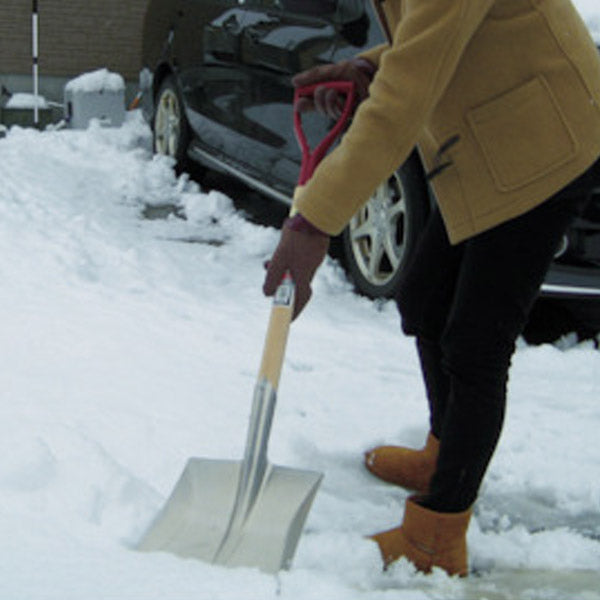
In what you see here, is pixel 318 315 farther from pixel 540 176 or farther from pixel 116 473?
pixel 540 176

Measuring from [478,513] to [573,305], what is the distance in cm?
213

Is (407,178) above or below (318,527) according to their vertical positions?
above

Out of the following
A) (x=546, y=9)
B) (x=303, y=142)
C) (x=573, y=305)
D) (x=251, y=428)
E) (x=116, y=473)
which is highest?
(x=546, y=9)

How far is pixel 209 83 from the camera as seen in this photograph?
5.74 metres

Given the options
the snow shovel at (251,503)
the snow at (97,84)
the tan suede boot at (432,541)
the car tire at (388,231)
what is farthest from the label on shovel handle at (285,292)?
the snow at (97,84)

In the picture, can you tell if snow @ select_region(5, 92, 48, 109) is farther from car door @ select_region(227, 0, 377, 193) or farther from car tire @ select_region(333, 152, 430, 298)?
car tire @ select_region(333, 152, 430, 298)

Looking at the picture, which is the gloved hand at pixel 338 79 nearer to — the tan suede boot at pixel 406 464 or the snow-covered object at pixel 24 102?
the tan suede boot at pixel 406 464

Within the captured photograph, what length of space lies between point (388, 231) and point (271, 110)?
1.23 m

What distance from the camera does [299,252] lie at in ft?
6.17

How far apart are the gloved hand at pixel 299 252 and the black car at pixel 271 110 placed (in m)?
1.40

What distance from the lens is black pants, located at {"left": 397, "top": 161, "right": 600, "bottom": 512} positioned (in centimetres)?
190

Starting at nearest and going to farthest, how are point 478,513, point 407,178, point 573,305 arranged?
1. point 478,513
2. point 407,178
3. point 573,305

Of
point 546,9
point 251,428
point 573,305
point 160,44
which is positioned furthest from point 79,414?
point 160,44

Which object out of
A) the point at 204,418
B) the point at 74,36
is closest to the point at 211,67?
the point at 204,418
